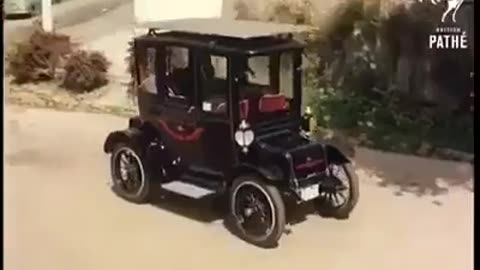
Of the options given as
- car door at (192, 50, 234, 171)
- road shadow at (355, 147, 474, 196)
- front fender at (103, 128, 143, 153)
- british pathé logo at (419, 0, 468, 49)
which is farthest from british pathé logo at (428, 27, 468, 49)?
front fender at (103, 128, 143, 153)

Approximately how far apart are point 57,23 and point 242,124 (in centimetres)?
27

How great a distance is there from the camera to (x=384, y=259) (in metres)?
1.05

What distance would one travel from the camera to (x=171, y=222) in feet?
3.66

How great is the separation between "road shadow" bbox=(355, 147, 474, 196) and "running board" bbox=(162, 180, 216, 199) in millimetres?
185

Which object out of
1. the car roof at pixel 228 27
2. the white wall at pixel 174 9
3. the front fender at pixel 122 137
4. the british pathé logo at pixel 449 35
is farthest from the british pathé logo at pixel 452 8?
the front fender at pixel 122 137

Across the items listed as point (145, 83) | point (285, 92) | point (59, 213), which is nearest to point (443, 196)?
point (285, 92)

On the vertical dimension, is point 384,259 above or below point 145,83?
below

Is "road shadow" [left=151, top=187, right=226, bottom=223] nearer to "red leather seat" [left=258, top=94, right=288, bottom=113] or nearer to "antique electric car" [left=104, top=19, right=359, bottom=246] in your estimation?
"antique electric car" [left=104, top=19, right=359, bottom=246]

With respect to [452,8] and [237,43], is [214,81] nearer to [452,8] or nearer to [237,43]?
[237,43]

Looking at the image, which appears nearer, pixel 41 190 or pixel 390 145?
Answer: pixel 390 145

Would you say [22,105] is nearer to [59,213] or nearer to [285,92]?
[59,213]

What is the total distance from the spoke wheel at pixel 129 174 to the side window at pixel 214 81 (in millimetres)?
121

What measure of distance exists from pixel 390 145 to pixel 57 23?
433mm

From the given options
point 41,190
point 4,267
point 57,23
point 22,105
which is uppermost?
point 57,23
